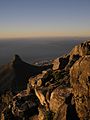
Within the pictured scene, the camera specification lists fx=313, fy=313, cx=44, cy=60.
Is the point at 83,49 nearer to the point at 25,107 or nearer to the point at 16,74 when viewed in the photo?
the point at 25,107

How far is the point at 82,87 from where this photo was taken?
70.1 m

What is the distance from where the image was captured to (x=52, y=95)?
7850 centimetres

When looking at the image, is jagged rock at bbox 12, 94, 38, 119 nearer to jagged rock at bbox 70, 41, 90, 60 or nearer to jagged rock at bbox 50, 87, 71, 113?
jagged rock at bbox 50, 87, 71, 113

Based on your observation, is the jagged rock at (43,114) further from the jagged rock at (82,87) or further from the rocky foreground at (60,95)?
the jagged rock at (82,87)

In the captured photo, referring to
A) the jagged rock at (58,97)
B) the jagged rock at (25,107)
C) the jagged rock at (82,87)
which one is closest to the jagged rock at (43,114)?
the jagged rock at (58,97)

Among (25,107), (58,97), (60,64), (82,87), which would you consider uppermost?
(82,87)

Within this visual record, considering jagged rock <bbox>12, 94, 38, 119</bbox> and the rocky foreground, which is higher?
the rocky foreground

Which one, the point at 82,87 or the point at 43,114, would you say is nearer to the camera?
the point at 82,87

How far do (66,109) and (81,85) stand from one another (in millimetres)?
6450

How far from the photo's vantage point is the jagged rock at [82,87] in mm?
68188

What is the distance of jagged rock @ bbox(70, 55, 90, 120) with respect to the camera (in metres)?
68.2

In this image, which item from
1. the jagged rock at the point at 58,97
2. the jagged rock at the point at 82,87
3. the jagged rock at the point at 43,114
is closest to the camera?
the jagged rock at the point at 82,87

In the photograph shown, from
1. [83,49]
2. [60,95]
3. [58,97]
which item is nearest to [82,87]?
[60,95]

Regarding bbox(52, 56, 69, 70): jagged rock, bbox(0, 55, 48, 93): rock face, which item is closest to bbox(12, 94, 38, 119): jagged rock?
bbox(52, 56, 69, 70): jagged rock
